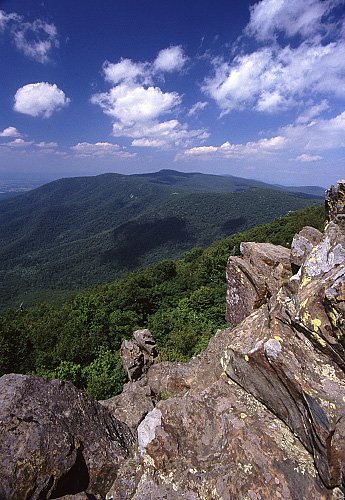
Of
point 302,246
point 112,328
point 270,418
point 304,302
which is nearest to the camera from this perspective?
point 270,418

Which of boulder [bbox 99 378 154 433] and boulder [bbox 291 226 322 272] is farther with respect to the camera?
boulder [bbox 291 226 322 272]

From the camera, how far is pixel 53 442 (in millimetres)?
8594

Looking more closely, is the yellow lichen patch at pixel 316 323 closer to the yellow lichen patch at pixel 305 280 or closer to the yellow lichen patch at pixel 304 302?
the yellow lichen patch at pixel 304 302

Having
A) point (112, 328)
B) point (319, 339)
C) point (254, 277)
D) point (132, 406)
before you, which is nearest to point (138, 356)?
point (132, 406)

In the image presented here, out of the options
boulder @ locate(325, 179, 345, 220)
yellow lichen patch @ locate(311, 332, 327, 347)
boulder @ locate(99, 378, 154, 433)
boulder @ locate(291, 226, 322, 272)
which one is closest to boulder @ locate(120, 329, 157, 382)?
boulder @ locate(99, 378, 154, 433)

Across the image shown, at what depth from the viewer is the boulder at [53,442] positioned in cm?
789

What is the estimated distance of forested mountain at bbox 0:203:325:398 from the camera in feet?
93.6

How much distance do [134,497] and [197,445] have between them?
2002mm

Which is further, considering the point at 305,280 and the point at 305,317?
the point at 305,280

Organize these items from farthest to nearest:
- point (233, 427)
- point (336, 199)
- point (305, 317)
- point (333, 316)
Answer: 1. point (336, 199)
2. point (305, 317)
3. point (233, 427)
4. point (333, 316)

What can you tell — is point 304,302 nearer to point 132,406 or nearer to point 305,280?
point 305,280

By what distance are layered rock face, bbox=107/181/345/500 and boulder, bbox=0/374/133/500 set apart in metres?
1.44

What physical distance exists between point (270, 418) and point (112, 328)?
36639 millimetres

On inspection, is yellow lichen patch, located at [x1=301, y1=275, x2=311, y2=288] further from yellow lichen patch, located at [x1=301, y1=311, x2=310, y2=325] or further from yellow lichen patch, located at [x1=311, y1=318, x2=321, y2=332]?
yellow lichen patch, located at [x1=311, y1=318, x2=321, y2=332]
